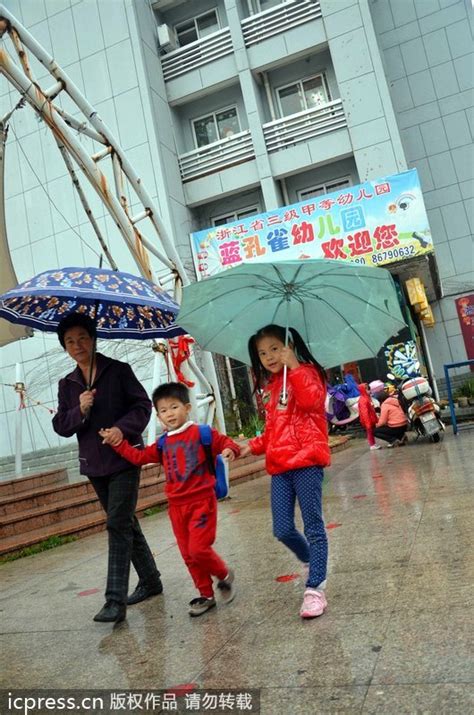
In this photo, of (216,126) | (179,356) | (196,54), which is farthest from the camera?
(216,126)

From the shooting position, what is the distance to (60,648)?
2.80m

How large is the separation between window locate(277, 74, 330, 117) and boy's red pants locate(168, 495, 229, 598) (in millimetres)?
13904

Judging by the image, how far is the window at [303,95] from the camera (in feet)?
48.7

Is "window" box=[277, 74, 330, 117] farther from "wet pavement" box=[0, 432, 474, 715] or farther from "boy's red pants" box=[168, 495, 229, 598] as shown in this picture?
"boy's red pants" box=[168, 495, 229, 598]

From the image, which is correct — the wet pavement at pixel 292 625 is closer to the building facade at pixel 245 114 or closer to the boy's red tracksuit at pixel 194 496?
the boy's red tracksuit at pixel 194 496

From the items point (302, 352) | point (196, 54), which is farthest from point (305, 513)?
point (196, 54)

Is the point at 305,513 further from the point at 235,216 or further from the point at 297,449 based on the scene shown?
the point at 235,216

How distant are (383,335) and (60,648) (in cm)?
242

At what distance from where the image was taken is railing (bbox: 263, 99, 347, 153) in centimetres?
1388

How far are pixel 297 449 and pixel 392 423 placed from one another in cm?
665

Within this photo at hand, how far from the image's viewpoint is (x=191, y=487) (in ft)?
10.1

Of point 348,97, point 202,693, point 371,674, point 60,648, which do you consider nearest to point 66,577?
point 60,648

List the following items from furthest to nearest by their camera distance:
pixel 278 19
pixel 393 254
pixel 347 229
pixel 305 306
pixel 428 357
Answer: pixel 428 357 < pixel 278 19 < pixel 347 229 < pixel 393 254 < pixel 305 306

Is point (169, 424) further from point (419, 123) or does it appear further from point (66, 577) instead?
point (419, 123)
